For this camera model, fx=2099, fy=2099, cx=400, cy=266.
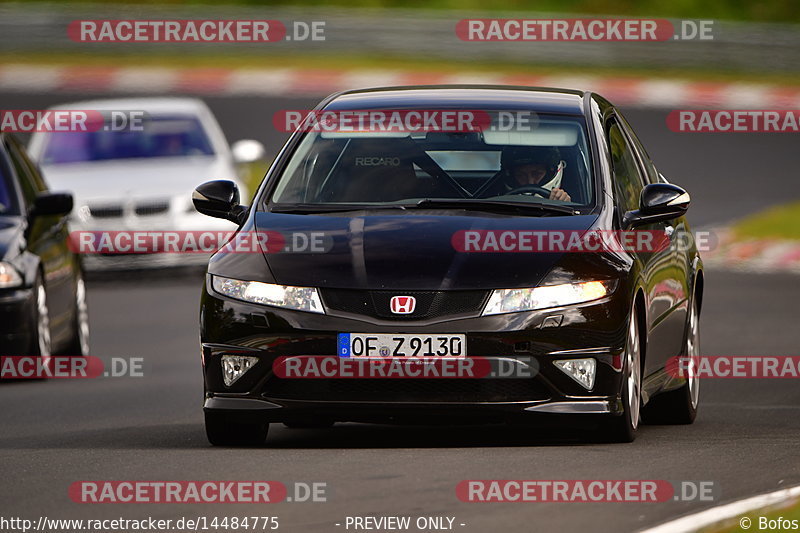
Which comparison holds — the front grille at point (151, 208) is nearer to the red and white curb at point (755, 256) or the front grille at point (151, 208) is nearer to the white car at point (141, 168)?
the white car at point (141, 168)

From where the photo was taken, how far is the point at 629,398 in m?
9.63

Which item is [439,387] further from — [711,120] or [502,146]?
[711,120]

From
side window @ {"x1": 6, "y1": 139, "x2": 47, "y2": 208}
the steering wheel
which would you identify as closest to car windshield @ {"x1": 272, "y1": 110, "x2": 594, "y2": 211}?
the steering wheel

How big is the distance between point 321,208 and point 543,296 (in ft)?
4.59

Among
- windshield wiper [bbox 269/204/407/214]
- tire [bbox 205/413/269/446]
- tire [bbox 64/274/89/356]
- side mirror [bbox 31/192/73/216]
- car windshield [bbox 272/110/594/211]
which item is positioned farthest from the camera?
tire [bbox 64/274/89/356]

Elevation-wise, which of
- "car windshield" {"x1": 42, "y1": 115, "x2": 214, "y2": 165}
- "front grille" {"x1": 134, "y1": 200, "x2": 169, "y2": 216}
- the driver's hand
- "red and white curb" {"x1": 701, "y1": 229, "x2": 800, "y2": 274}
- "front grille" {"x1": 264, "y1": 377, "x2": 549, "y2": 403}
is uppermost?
the driver's hand

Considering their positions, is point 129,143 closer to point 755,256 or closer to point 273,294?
point 755,256

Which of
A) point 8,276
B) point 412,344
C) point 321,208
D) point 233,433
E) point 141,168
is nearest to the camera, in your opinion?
point 412,344

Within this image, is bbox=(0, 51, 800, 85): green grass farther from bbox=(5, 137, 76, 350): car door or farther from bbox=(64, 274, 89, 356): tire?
bbox=(5, 137, 76, 350): car door

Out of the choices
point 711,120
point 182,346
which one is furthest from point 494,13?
point 182,346

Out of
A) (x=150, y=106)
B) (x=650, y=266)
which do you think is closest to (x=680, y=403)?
(x=650, y=266)

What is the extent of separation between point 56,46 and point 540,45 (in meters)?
10.3

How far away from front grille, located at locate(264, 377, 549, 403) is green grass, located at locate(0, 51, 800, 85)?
32.2 metres

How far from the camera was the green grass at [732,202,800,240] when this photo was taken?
2427cm
